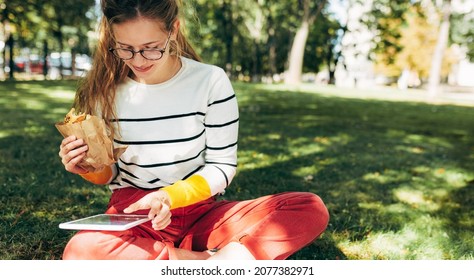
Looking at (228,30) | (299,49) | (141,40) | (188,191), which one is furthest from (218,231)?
(228,30)

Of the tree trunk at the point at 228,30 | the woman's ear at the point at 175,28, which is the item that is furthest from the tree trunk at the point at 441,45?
the woman's ear at the point at 175,28

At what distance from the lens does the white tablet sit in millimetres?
1796

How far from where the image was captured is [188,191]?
1990 mm

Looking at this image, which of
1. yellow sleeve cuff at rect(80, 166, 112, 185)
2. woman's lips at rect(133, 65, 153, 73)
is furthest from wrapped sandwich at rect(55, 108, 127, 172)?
woman's lips at rect(133, 65, 153, 73)

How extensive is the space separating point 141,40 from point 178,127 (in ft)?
1.38

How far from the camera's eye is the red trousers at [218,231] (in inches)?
75.8

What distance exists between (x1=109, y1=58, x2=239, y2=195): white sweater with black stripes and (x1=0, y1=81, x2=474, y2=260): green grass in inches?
31.4

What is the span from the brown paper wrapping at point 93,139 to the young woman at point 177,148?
7 cm

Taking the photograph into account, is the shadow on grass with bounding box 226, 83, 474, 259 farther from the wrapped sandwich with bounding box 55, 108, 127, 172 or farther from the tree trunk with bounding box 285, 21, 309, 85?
the tree trunk with bounding box 285, 21, 309, 85

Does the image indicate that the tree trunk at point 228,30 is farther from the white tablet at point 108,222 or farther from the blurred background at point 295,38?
the white tablet at point 108,222

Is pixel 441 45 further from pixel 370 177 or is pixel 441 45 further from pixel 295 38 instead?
pixel 370 177
